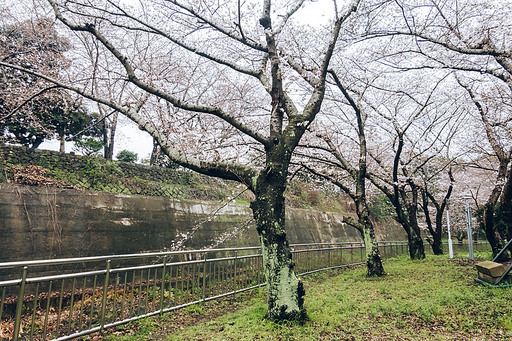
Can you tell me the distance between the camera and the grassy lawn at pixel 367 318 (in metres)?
4.22

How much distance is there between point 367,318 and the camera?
491cm

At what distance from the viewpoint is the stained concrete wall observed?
296 inches

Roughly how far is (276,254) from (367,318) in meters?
2.00

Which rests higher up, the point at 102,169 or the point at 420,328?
the point at 102,169

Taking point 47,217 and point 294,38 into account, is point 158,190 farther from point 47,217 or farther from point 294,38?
point 294,38

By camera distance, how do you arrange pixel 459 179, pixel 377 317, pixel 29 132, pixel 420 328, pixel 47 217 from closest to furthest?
1. pixel 420 328
2. pixel 377 317
3. pixel 47 217
4. pixel 29 132
5. pixel 459 179

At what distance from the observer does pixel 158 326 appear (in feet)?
16.7

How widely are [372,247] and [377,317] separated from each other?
4.19 metres

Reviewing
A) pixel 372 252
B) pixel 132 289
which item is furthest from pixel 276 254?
pixel 372 252

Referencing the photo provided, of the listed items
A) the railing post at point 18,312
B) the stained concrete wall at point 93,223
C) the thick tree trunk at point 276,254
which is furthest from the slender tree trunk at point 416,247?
the railing post at point 18,312

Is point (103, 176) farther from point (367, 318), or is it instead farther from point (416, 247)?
point (416, 247)

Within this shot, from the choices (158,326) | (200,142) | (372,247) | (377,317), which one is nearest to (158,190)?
(200,142)

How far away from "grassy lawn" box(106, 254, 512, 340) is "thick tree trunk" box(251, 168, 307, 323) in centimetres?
24

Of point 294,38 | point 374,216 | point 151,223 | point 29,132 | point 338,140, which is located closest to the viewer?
point 294,38
